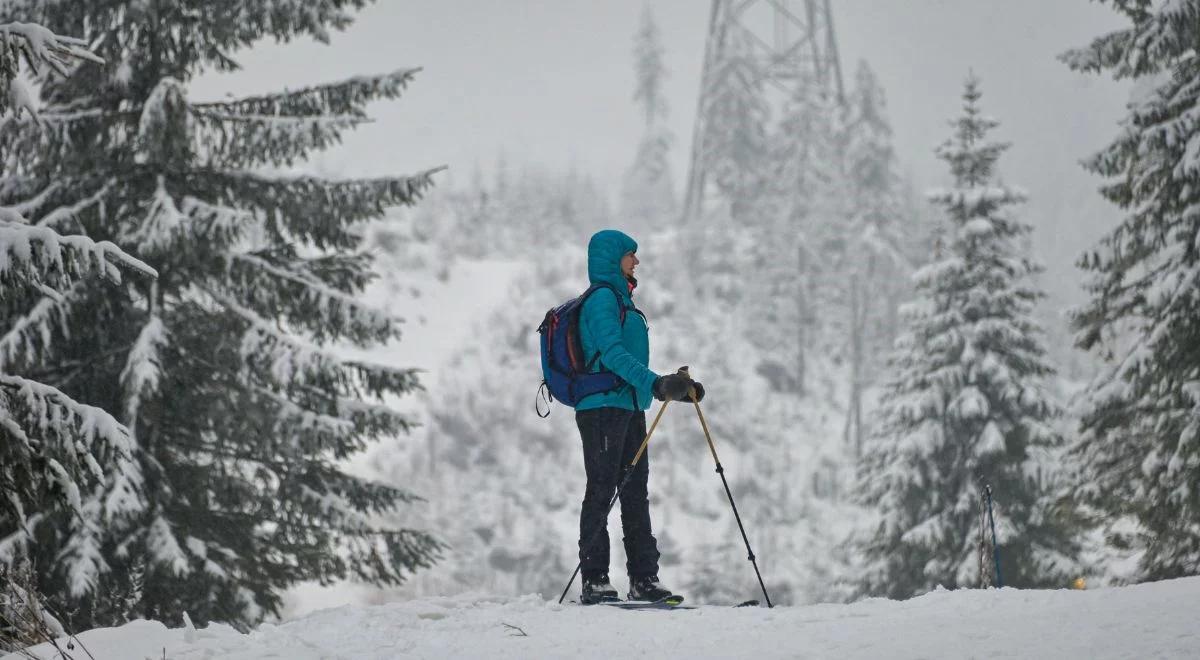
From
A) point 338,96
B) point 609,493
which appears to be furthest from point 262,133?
point 609,493

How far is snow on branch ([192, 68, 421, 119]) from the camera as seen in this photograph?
9281 mm

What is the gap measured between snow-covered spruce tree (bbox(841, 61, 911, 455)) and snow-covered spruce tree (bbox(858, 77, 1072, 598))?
32135mm

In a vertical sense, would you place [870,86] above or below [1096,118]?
below

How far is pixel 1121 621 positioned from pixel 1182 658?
1.94 feet

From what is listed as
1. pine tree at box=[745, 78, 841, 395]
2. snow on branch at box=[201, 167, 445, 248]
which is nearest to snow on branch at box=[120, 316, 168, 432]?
snow on branch at box=[201, 167, 445, 248]

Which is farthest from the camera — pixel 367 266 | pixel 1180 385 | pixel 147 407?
pixel 1180 385

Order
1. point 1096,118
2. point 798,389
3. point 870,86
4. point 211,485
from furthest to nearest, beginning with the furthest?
point 1096,118, point 870,86, point 798,389, point 211,485

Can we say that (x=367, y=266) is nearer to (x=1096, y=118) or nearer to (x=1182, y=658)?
(x=1182, y=658)

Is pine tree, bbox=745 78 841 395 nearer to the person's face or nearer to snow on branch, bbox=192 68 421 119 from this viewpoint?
snow on branch, bbox=192 68 421 119

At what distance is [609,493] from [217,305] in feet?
16.4

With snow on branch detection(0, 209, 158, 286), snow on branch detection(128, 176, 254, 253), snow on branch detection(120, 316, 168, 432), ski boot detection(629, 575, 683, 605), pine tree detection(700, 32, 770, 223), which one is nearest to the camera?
snow on branch detection(0, 209, 158, 286)

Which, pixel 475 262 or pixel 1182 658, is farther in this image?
pixel 475 262

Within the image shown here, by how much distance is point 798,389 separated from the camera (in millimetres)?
47781

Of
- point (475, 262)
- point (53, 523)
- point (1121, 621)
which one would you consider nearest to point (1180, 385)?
point (1121, 621)
